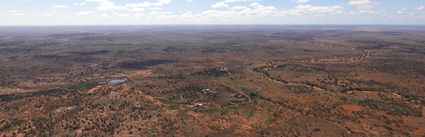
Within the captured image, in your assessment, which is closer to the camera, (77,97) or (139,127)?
(139,127)

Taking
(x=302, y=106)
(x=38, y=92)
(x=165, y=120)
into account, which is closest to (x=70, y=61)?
(x=38, y=92)

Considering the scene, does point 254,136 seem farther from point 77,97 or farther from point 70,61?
point 70,61

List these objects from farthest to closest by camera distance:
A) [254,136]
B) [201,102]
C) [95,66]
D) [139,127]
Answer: [95,66]
[201,102]
[139,127]
[254,136]

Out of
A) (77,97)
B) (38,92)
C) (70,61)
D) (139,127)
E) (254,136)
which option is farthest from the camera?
(70,61)

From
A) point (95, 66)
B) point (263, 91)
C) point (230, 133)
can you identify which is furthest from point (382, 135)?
point (95, 66)

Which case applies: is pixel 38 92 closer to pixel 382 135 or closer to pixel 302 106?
pixel 302 106

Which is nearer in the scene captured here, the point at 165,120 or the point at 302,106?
the point at 165,120

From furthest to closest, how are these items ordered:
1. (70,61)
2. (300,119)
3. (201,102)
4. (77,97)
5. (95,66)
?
(70,61) → (95,66) → (77,97) → (201,102) → (300,119)

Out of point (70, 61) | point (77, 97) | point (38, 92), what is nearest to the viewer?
point (77, 97)
